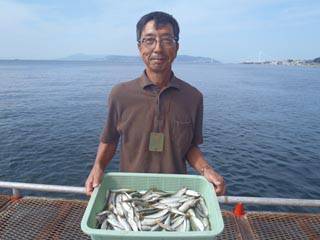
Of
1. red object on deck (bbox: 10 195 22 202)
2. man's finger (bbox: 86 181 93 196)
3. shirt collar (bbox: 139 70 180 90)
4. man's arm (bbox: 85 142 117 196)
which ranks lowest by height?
red object on deck (bbox: 10 195 22 202)

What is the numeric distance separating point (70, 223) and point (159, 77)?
3.23 metres

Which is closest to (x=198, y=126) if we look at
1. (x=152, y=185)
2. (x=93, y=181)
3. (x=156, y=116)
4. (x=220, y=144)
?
(x=156, y=116)

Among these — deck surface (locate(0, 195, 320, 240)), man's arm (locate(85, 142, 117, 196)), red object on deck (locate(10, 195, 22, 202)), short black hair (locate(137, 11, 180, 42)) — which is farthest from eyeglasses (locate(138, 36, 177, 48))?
red object on deck (locate(10, 195, 22, 202))

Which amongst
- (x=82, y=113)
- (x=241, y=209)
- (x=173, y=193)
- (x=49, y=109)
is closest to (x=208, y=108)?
(x=82, y=113)

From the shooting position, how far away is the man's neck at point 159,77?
3.80 m

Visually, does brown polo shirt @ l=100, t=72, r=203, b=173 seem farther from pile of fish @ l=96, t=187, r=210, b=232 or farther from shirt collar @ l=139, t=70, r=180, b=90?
pile of fish @ l=96, t=187, r=210, b=232

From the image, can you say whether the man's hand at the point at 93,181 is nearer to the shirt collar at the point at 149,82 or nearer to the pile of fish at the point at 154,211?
the pile of fish at the point at 154,211

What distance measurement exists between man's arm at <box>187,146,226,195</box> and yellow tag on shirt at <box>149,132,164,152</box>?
476 mm

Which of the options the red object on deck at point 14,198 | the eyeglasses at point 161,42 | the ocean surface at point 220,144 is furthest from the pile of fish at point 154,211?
the ocean surface at point 220,144

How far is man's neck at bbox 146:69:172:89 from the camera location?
3.80m

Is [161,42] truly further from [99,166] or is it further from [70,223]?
[70,223]

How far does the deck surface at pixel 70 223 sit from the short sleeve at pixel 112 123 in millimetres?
2159

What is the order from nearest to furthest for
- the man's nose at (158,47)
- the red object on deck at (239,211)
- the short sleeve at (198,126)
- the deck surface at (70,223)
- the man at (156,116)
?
the man's nose at (158,47)
the man at (156,116)
the short sleeve at (198,126)
the deck surface at (70,223)
the red object on deck at (239,211)

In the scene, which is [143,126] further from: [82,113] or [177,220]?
[82,113]
